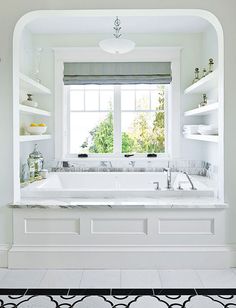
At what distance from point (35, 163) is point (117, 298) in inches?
96.7

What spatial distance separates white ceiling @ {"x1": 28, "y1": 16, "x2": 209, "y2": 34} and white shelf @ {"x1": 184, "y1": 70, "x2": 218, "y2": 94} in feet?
2.67

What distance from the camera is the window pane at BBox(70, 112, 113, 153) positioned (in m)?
5.47

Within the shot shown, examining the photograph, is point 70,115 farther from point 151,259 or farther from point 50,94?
point 151,259

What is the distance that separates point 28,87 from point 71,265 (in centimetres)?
226

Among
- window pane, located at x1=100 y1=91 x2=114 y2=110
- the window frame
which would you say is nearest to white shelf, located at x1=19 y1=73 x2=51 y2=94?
the window frame

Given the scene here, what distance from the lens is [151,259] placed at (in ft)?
11.0

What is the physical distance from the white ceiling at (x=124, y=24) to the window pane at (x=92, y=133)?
119cm

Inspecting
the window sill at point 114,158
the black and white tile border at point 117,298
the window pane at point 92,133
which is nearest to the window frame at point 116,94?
the window sill at point 114,158

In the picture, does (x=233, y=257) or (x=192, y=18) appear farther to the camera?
(x=192, y=18)

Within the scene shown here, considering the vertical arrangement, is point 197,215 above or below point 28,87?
below

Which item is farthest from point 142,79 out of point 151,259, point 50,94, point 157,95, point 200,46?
point 151,259

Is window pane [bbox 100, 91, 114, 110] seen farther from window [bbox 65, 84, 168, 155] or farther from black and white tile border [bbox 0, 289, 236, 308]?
black and white tile border [bbox 0, 289, 236, 308]

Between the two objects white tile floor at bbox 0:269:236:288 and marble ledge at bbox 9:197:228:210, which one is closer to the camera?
white tile floor at bbox 0:269:236:288

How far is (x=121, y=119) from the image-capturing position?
546 centimetres
